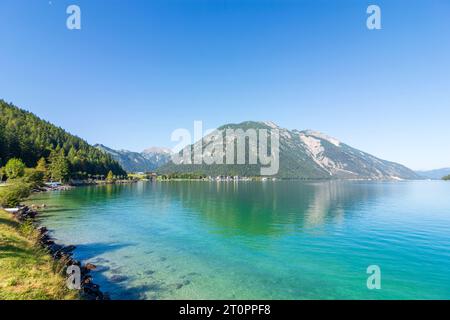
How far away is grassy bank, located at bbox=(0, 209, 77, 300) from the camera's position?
1672 cm

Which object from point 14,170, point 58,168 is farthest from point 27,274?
point 58,168

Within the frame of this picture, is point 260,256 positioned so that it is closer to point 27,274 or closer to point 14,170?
point 27,274

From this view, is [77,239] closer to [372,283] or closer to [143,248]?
[143,248]

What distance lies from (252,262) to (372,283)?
42.0ft

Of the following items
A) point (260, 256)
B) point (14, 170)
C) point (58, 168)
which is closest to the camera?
point (260, 256)

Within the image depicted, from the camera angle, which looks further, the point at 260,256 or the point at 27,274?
the point at 260,256

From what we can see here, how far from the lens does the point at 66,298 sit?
1734 cm

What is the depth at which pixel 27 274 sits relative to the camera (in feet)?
64.5

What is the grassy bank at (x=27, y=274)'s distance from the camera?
16719 millimetres

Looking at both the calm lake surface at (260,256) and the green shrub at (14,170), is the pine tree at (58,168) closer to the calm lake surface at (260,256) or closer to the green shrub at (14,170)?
the green shrub at (14,170)

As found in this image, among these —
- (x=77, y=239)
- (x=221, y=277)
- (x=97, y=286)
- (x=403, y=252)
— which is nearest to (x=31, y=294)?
(x=97, y=286)

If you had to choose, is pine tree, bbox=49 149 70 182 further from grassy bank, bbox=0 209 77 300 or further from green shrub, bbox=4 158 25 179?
grassy bank, bbox=0 209 77 300

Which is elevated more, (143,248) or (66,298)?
(66,298)

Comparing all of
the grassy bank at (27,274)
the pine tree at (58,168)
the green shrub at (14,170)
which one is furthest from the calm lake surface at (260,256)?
the pine tree at (58,168)
